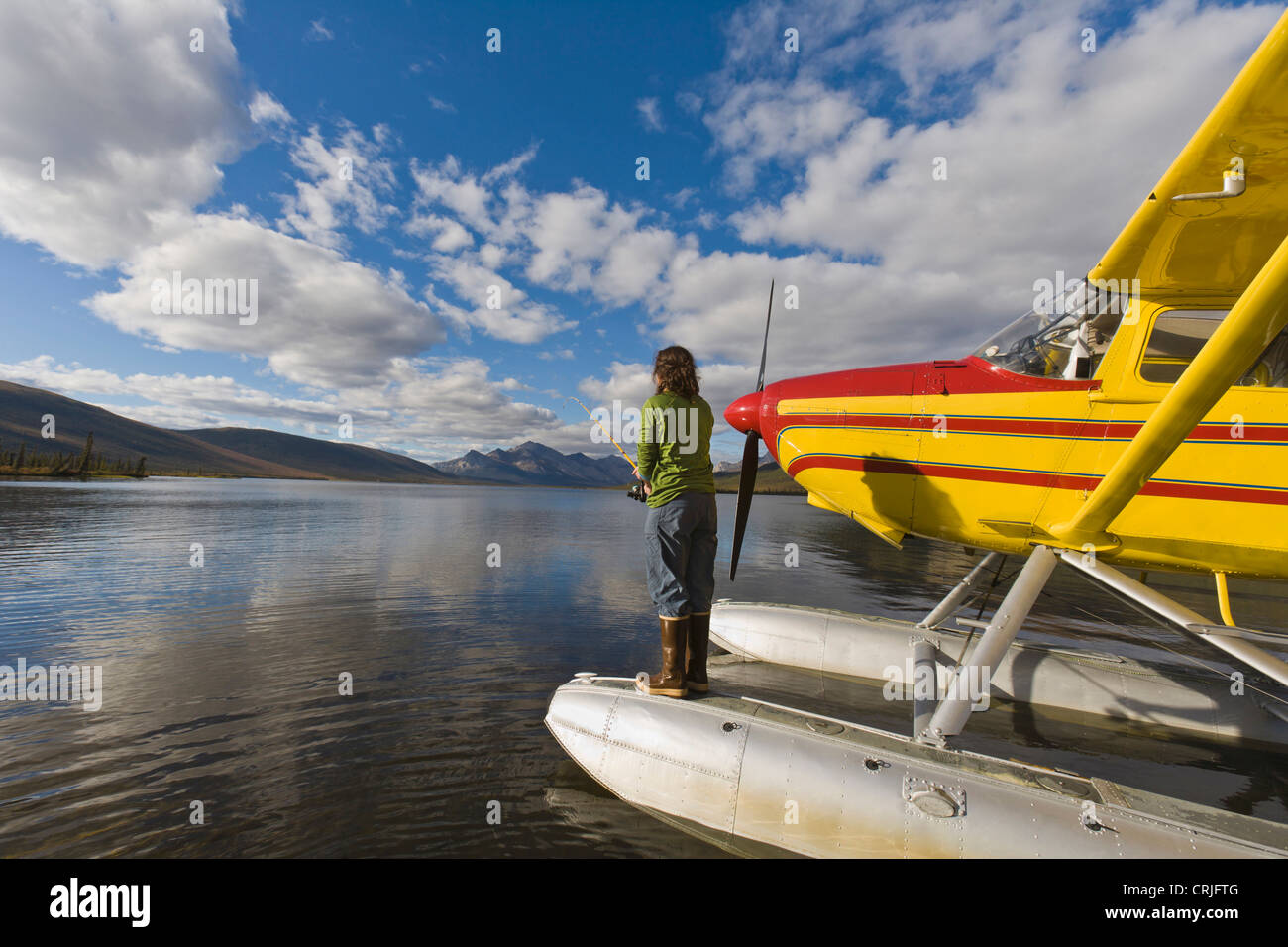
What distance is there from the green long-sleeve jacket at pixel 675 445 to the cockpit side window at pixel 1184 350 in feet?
12.1

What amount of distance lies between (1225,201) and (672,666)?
5.12 m

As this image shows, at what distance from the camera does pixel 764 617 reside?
25.2 ft

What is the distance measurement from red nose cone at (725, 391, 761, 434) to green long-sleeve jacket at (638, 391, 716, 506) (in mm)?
1892

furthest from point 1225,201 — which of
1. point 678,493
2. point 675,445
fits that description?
point 678,493

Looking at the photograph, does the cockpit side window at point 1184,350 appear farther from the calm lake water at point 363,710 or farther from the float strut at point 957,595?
the calm lake water at point 363,710

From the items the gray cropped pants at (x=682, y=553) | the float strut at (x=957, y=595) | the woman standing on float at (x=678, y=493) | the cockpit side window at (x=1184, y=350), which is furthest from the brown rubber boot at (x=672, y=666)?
the cockpit side window at (x=1184, y=350)

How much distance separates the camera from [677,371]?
154 inches

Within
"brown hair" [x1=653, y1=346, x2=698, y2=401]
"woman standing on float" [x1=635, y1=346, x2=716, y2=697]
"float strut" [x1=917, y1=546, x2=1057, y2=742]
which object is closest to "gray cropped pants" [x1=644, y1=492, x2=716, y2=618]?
"woman standing on float" [x1=635, y1=346, x2=716, y2=697]

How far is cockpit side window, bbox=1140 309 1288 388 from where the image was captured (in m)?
4.05

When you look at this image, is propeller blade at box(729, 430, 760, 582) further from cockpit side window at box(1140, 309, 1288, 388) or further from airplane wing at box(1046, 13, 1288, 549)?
cockpit side window at box(1140, 309, 1288, 388)

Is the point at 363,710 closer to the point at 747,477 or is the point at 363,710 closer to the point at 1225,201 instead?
the point at 747,477

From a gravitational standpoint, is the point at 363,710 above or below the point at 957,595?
below

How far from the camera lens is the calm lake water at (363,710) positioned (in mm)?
3529
